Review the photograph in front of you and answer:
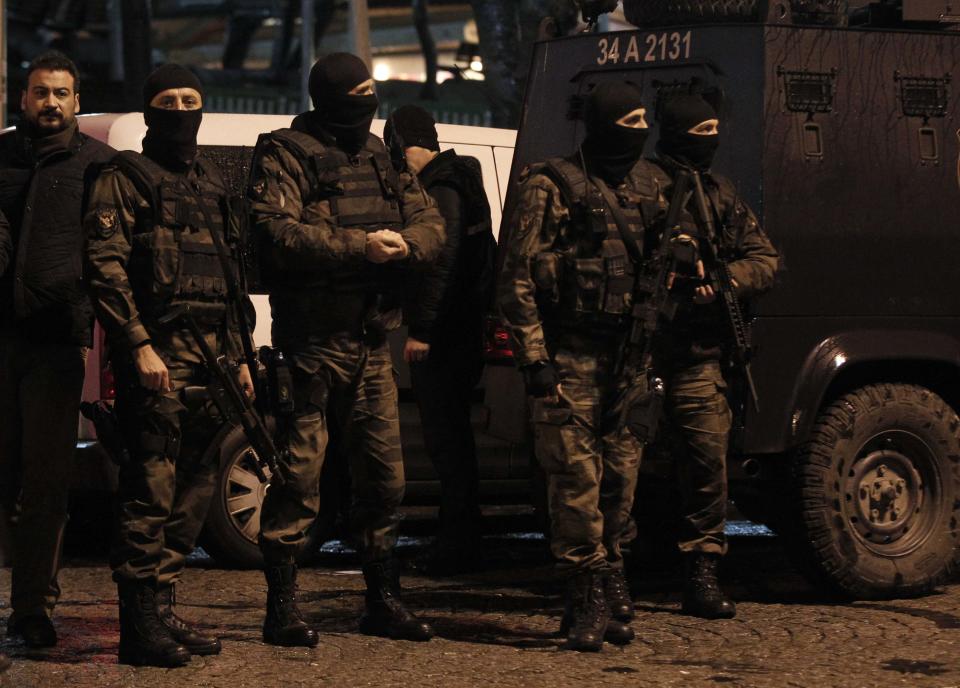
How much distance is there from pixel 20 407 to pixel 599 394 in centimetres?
202

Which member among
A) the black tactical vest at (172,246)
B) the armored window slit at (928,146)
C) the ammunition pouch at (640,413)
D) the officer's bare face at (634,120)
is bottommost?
the ammunition pouch at (640,413)

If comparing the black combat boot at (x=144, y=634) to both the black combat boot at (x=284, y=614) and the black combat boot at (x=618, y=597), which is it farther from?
the black combat boot at (x=618, y=597)

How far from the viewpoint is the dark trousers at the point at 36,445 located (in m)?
6.68

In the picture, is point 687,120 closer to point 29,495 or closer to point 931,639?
point 931,639

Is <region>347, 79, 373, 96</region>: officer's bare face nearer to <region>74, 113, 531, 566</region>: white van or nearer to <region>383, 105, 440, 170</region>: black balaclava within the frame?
<region>383, 105, 440, 170</region>: black balaclava

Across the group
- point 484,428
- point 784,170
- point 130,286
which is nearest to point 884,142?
point 784,170

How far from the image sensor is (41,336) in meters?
6.68

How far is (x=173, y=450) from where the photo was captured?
6434mm

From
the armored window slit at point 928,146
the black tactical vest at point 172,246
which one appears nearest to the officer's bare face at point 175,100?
the black tactical vest at point 172,246

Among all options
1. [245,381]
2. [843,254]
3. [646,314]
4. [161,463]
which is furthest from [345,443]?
[843,254]

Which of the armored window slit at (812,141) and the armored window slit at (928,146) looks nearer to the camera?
the armored window slit at (812,141)

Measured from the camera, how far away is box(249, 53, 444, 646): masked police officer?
663cm

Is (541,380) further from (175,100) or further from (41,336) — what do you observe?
(41,336)

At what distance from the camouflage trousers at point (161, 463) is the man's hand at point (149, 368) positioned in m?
0.09
